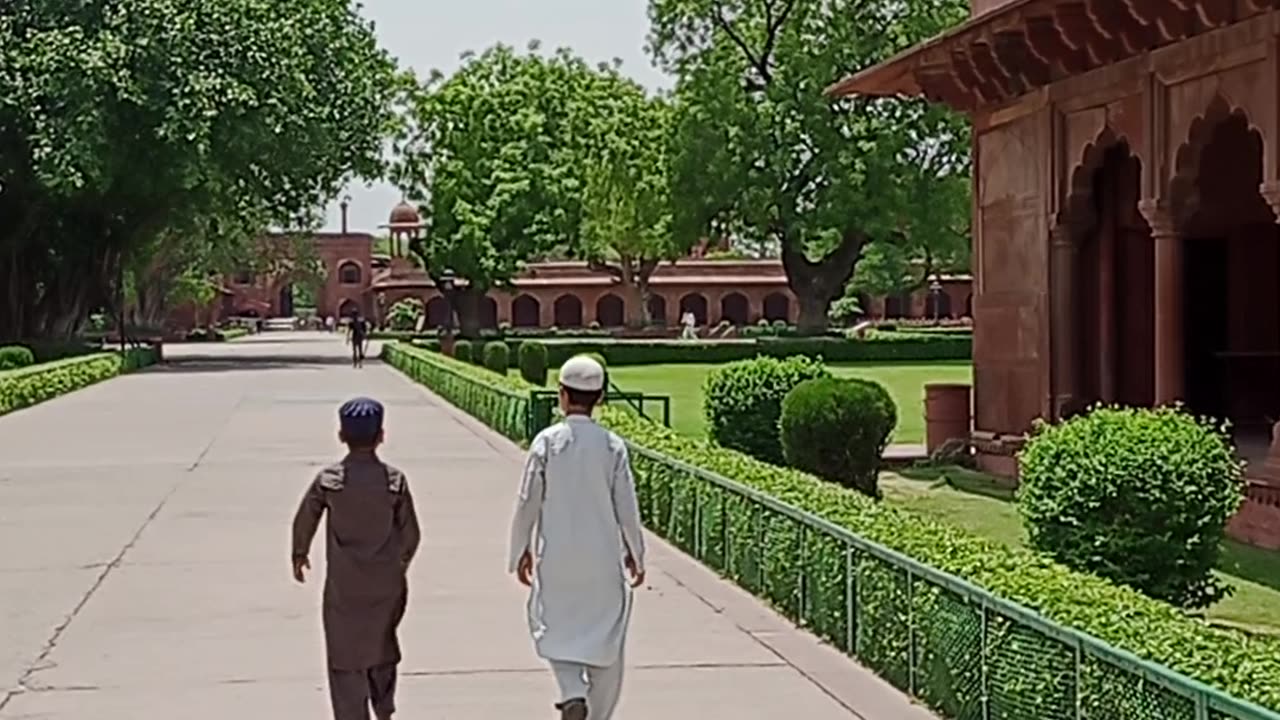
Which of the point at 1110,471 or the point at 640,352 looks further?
the point at 640,352

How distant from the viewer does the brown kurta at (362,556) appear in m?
6.96

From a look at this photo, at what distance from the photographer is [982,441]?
2116 cm

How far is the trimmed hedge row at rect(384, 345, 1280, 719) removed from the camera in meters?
6.04

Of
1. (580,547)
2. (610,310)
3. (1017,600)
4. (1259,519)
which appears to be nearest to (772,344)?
(610,310)

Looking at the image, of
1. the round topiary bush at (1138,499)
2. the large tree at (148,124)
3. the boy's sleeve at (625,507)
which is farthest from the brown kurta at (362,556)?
the large tree at (148,124)

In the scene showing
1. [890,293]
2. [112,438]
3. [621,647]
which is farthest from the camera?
[890,293]

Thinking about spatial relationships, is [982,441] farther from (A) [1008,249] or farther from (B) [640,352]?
(B) [640,352]

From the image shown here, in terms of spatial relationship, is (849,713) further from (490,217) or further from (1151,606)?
(490,217)

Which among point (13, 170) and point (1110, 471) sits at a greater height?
point (13, 170)

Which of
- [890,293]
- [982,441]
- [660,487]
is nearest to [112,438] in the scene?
[982,441]

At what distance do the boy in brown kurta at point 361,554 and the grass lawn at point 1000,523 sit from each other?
17.8ft

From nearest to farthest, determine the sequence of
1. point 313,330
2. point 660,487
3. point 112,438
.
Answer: point 660,487 → point 112,438 → point 313,330

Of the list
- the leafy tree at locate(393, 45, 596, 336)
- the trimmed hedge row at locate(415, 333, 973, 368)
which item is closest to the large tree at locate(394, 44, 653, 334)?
the leafy tree at locate(393, 45, 596, 336)

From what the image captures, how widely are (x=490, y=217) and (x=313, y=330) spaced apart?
55.2 metres
